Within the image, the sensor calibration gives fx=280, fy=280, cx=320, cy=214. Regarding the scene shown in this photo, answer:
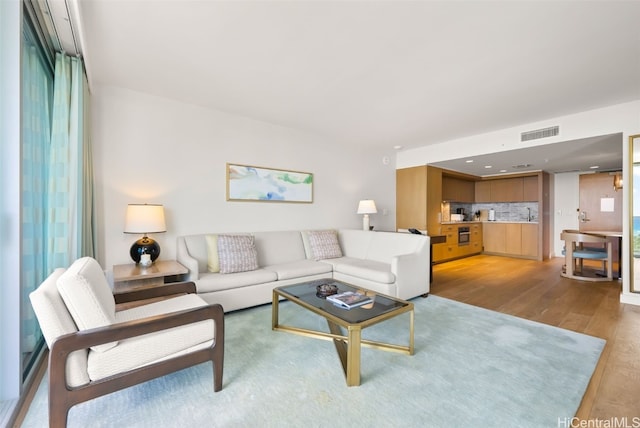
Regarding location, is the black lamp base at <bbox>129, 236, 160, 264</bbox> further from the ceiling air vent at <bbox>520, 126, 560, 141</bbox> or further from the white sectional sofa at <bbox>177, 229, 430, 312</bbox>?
the ceiling air vent at <bbox>520, 126, 560, 141</bbox>

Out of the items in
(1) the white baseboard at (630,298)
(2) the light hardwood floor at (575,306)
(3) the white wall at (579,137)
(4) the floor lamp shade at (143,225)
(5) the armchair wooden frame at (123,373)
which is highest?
(3) the white wall at (579,137)

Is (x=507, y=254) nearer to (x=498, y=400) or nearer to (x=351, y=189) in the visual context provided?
(x=351, y=189)

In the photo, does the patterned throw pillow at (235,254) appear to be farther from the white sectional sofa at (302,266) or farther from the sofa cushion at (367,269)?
the sofa cushion at (367,269)

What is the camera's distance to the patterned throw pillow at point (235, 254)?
322 cm

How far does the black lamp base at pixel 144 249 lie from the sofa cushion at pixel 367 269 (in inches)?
85.8

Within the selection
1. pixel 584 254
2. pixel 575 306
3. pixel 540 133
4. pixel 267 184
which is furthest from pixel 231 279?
pixel 584 254

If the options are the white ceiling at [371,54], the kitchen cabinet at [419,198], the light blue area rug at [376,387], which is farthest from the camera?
the kitchen cabinet at [419,198]

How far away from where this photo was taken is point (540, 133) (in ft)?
13.4

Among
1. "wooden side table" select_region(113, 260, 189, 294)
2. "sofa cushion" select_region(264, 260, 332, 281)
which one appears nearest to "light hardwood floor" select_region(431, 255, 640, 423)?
"sofa cushion" select_region(264, 260, 332, 281)

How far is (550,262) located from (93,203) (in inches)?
329

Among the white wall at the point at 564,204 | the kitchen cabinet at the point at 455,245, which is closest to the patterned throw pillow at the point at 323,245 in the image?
the kitchen cabinet at the point at 455,245

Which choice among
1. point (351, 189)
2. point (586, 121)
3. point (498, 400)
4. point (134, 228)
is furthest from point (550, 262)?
point (134, 228)

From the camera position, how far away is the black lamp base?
3.00 metres

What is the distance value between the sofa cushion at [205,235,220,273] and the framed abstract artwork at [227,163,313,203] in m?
0.69
